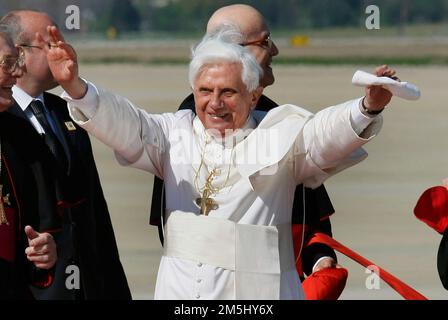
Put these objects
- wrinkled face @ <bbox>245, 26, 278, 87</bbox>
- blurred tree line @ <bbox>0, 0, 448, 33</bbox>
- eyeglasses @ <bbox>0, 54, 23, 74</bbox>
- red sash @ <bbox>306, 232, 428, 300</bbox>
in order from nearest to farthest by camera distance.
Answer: eyeglasses @ <bbox>0, 54, 23, 74</bbox>
red sash @ <bbox>306, 232, 428, 300</bbox>
wrinkled face @ <bbox>245, 26, 278, 87</bbox>
blurred tree line @ <bbox>0, 0, 448, 33</bbox>

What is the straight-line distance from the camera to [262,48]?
628 cm

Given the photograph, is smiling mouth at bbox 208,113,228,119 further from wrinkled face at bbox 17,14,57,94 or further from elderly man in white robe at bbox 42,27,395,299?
wrinkled face at bbox 17,14,57,94

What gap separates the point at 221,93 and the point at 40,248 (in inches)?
43.2

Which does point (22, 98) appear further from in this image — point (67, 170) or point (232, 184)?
point (232, 184)

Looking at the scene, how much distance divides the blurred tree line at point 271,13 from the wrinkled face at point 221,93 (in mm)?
58129

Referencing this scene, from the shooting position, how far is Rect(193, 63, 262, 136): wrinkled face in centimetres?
543

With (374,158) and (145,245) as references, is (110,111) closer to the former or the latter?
(145,245)

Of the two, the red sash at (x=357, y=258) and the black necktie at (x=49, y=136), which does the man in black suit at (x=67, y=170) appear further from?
the red sash at (x=357, y=258)

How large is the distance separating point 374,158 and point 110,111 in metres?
14.4

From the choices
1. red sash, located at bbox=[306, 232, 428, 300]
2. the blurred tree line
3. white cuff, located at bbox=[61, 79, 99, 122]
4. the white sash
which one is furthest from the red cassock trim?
the blurred tree line

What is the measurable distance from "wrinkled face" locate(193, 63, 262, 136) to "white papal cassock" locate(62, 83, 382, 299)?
149mm

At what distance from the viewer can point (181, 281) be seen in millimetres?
5551

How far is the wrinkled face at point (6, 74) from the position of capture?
590 cm

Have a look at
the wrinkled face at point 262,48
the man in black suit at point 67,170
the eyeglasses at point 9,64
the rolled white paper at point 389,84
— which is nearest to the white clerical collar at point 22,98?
the man in black suit at point 67,170
